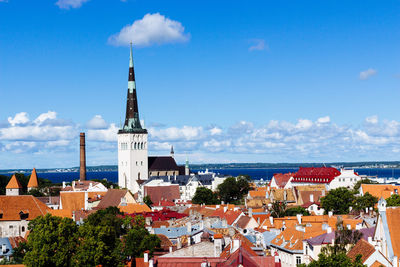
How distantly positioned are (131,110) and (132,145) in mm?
9201

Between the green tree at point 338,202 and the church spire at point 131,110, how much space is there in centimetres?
8885

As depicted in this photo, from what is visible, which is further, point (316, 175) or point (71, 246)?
point (316, 175)

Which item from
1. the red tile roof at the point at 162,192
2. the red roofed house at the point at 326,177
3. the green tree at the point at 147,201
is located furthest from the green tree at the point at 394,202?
the red tile roof at the point at 162,192

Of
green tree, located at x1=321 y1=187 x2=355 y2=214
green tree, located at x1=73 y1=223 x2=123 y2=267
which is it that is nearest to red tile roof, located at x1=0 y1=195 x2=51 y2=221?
green tree, located at x1=321 y1=187 x2=355 y2=214

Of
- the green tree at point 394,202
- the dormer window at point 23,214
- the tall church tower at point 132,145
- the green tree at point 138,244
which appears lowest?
the green tree at point 138,244

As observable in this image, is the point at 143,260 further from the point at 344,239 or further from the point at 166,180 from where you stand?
the point at 166,180

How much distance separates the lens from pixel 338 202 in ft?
297

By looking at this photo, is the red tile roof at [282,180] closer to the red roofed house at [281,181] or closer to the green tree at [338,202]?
the red roofed house at [281,181]

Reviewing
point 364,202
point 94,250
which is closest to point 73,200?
point 364,202

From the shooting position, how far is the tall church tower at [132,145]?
173625 mm

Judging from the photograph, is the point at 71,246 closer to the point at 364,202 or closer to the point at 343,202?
the point at 343,202

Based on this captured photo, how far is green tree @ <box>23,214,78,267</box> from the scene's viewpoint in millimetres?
46906

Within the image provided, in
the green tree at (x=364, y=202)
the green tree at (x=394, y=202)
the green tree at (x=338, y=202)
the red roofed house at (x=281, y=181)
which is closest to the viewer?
the green tree at (x=394, y=202)

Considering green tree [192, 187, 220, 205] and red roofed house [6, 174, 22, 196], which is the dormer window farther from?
red roofed house [6, 174, 22, 196]
